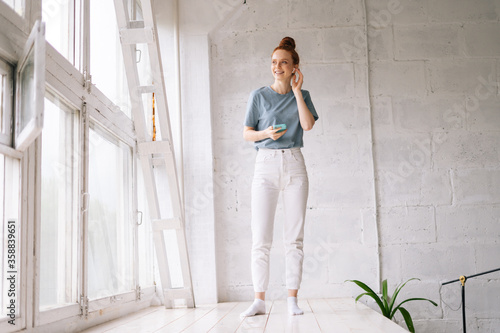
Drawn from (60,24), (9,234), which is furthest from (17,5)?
(9,234)

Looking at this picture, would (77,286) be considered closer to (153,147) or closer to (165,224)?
(165,224)

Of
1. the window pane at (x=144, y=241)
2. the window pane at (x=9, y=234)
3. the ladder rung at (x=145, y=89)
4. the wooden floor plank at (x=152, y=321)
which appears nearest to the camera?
the window pane at (x=9, y=234)

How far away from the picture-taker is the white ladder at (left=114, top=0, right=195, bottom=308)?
2.94 meters

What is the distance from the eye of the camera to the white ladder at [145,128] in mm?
2936

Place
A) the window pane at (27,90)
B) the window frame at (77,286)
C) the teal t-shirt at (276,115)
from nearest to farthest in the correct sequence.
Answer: the window pane at (27,90)
the window frame at (77,286)
the teal t-shirt at (276,115)

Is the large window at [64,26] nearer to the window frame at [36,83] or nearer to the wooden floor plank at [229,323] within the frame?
the window frame at [36,83]

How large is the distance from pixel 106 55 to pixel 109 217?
944 mm

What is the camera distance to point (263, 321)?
262 cm

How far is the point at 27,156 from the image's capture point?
202cm

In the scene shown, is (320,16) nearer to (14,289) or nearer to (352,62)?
(352,62)

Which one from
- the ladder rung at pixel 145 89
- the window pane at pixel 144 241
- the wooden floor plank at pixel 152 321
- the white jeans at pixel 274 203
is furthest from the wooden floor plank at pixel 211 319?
the ladder rung at pixel 145 89

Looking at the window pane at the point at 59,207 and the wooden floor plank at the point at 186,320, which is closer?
the window pane at the point at 59,207

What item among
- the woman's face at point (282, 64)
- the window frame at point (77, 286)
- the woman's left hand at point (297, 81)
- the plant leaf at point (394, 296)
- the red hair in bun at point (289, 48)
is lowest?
the plant leaf at point (394, 296)

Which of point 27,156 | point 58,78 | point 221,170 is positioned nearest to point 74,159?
point 58,78
